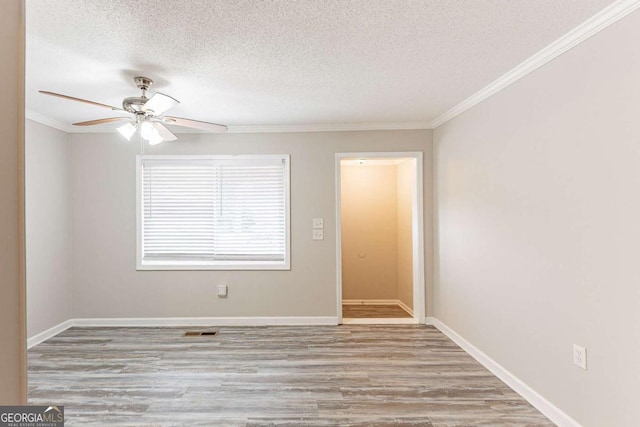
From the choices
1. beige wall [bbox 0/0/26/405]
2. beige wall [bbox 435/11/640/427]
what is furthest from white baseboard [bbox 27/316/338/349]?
beige wall [bbox 0/0/26/405]

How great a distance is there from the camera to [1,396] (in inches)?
34.9

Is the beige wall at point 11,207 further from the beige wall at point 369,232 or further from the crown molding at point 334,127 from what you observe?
the beige wall at point 369,232

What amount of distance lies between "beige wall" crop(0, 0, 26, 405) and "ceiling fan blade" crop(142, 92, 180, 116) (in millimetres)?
1503

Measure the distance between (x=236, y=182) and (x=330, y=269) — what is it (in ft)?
5.23

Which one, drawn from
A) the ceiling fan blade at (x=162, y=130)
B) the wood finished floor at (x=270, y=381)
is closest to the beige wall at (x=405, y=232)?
the wood finished floor at (x=270, y=381)

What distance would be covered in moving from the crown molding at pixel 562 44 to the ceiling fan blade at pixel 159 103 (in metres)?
2.50

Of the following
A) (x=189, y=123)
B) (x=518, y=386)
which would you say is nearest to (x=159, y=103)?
(x=189, y=123)

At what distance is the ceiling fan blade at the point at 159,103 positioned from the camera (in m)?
2.40

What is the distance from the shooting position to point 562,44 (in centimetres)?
217

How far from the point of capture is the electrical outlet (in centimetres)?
203

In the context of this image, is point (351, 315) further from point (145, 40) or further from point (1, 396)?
point (1, 396)

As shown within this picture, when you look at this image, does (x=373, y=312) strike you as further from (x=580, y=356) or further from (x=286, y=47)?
(x=286, y=47)

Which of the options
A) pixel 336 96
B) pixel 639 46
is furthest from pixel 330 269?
pixel 639 46

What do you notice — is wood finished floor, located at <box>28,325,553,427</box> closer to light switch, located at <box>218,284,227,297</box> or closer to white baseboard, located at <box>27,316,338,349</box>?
white baseboard, located at <box>27,316,338,349</box>
